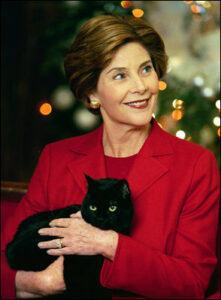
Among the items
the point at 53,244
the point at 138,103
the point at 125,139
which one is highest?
the point at 138,103

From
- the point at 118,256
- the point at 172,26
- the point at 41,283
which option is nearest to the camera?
the point at 118,256

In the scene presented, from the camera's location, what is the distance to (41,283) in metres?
1.59

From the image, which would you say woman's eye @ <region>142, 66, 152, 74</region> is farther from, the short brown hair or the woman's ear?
the woman's ear

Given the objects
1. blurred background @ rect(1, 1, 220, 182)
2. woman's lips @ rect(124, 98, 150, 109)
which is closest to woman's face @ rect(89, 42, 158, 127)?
woman's lips @ rect(124, 98, 150, 109)

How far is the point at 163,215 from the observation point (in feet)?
5.18

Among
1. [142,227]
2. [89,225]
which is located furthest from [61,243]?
[142,227]

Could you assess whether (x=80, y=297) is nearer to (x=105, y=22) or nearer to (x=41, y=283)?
(x=41, y=283)

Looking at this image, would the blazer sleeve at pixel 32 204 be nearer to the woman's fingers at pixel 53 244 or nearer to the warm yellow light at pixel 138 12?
the woman's fingers at pixel 53 244

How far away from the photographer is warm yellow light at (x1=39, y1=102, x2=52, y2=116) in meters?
2.22

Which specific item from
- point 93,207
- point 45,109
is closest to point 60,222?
point 93,207

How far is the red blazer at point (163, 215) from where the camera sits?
4.94 feet

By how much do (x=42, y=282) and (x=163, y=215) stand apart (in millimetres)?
395

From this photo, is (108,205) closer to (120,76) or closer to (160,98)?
(120,76)

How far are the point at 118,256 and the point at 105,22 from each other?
643 mm
